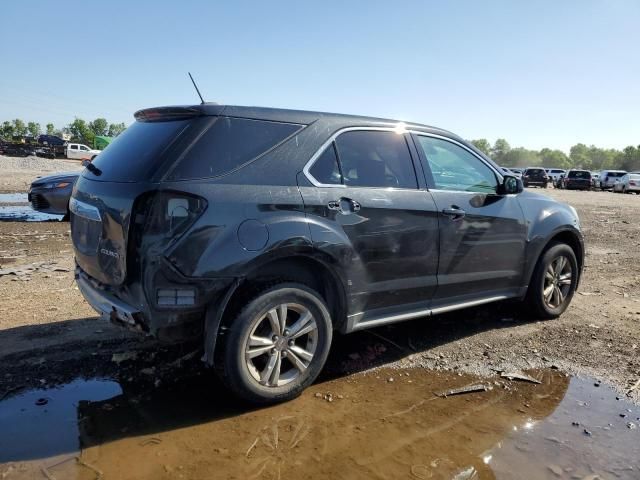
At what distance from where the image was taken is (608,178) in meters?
40.5

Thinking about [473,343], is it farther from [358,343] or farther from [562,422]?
[562,422]

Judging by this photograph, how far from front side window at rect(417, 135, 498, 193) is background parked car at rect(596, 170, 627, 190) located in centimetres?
4060

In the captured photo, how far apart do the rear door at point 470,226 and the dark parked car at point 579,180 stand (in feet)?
129

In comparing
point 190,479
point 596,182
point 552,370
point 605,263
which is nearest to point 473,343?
point 552,370

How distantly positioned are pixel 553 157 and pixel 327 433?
19203 centimetres

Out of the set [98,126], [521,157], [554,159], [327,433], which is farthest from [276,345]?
[521,157]

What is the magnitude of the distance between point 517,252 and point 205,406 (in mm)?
3145

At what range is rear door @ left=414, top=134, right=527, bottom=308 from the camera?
14.0 ft

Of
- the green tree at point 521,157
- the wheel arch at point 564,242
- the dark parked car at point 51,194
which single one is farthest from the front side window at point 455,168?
the green tree at point 521,157

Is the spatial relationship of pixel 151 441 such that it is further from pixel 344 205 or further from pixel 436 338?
pixel 436 338

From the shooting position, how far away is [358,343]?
460 centimetres

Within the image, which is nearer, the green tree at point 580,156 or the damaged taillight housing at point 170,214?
the damaged taillight housing at point 170,214

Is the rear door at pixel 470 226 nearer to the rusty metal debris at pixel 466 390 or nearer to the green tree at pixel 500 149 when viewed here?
the rusty metal debris at pixel 466 390

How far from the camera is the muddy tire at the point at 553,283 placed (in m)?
5.14
